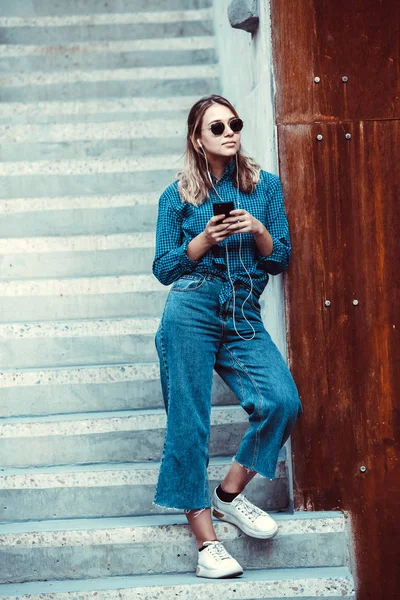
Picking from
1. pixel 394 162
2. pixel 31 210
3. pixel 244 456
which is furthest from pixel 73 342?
pixel 394 162

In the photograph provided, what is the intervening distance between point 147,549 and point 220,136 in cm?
154

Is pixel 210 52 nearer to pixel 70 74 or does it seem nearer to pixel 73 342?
pixel 70 74

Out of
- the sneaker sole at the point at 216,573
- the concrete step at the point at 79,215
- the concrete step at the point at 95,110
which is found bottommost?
the sneaker sole at the point at 216,573

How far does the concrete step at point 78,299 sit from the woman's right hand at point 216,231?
1358 millimetres

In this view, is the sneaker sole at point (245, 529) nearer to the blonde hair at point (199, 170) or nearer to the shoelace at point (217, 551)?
the shoelace at point (217, 551)

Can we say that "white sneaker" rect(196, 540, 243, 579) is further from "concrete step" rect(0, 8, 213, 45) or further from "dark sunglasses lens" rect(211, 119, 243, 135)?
"concrete step" rect(0, 8, 213, 45)

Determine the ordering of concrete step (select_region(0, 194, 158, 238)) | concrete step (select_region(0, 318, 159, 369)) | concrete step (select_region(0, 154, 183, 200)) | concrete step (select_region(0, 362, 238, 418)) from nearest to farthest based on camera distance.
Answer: concrete step (select_region(0, 362, 238, 418)), concrete step (select_region(0, 318, 159, 369)), concrete step (select_region(0, 194, 158, 238)), concrete step (select_region(0, 154, 183, 200))

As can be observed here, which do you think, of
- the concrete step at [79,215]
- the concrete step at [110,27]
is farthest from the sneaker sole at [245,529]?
the concrete step at [110,27]

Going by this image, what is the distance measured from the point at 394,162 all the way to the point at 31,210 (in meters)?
2.15

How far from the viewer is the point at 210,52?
20.0 feet

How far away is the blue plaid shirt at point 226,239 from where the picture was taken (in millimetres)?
3256

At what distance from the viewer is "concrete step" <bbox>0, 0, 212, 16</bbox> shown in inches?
255

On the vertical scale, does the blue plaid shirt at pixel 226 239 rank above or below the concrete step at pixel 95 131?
below

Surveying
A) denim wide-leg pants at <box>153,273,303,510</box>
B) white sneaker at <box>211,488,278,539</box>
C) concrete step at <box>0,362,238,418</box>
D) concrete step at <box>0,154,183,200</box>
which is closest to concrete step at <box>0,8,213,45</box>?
concrete step at <box>0,154,183,200</box>
